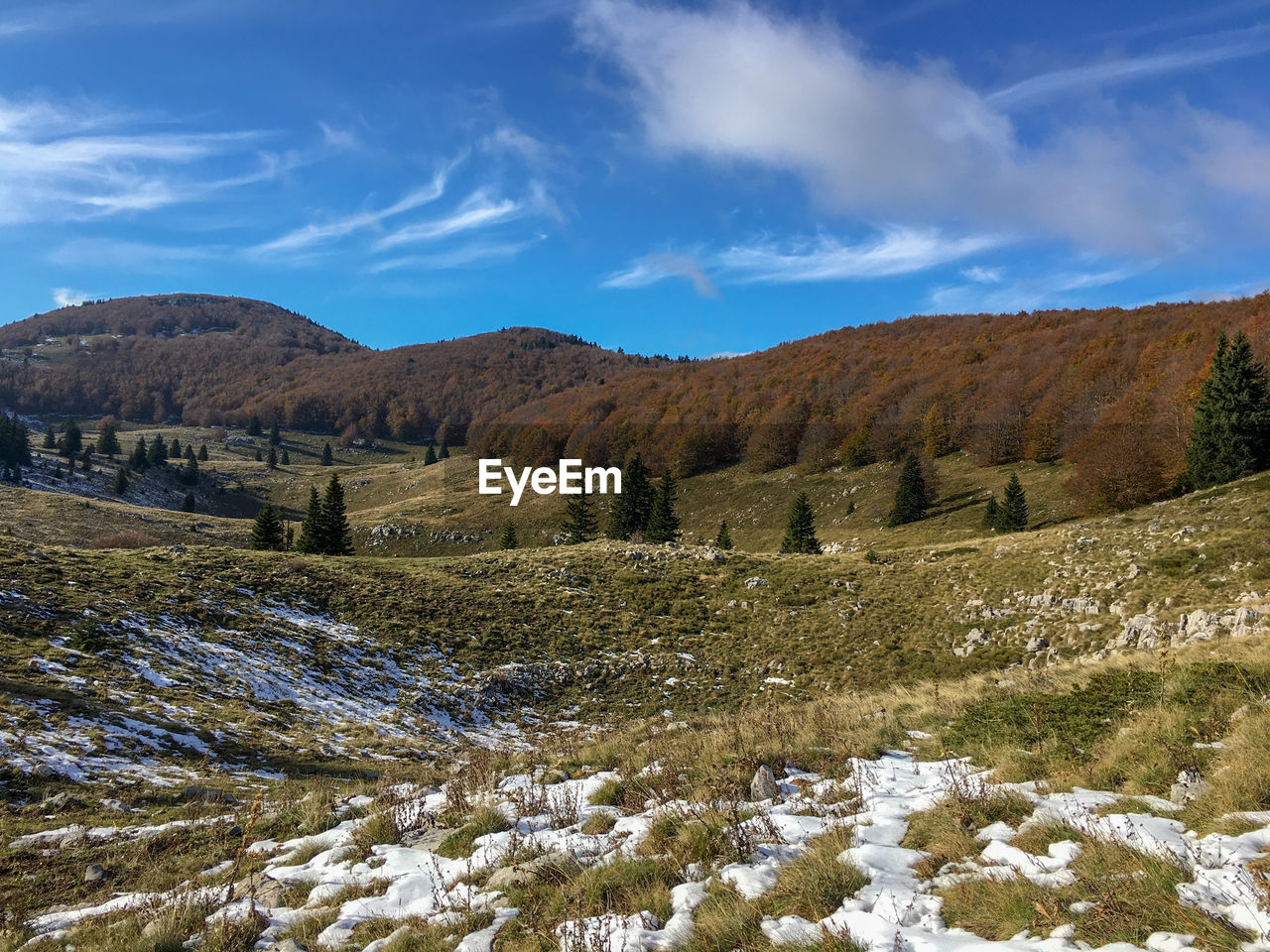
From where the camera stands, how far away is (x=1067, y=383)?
8994cm

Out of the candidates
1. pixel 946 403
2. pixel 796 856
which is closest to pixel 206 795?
pixel 796 856

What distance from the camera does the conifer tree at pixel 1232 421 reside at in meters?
43.7

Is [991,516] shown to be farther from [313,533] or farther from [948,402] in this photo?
[313,533]

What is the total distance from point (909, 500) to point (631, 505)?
31.5m

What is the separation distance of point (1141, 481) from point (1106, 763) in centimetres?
6161

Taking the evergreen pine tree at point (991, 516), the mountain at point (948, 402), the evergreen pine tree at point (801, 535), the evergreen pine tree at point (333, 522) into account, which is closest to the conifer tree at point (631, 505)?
the evergreen pine tree at point (801, 535)

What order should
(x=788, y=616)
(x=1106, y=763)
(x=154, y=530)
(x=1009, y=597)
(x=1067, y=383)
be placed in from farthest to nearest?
(x=1067, y=383), (x=154, y=530), (x=788, y=616), (x=1009, y=597), (x=1106, y=763)

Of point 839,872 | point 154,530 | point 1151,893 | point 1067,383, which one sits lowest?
point 154,530

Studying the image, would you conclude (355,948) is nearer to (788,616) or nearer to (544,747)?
(544,747)

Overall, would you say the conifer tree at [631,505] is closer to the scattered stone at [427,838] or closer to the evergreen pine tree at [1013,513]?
the evergreen pine tree at [1013,513]

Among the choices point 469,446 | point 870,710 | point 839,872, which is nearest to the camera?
point 839,872

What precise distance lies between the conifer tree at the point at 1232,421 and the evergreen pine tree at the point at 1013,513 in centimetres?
1174

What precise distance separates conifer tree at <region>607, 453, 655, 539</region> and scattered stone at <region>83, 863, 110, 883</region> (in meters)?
63.6

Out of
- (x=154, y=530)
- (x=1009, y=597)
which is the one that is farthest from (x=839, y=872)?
(x=154, y=530)
